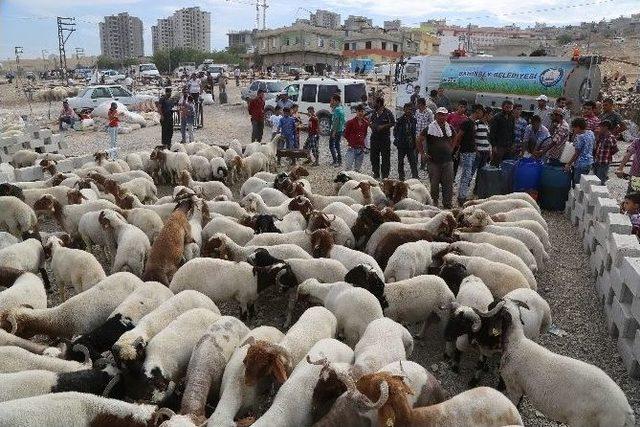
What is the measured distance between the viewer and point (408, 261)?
721 cm

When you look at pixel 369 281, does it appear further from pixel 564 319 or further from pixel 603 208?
pixel 603 208

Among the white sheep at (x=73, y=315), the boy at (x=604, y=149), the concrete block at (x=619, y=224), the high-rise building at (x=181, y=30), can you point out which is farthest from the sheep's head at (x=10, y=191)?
the high-rise building at (x=181, y=30)

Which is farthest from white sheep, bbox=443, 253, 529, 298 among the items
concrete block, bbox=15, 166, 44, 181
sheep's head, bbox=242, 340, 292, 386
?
concrete block, bbox=15, 166, 44, 181

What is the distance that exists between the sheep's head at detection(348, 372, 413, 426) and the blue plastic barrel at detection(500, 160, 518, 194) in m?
8.28

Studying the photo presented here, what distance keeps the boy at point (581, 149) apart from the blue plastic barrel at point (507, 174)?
1.10 m

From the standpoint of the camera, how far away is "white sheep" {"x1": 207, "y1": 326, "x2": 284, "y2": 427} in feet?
14.4

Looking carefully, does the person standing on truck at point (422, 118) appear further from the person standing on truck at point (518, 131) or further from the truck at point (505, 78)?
the truck at point (505, 78)

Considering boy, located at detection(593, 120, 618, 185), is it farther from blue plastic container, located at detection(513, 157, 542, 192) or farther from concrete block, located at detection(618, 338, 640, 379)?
concrete block, located at detection(618, 338, 640, 379)

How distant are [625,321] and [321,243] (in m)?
4.01

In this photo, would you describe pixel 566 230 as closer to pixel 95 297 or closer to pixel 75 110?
pixel 95 297

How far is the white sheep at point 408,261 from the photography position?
717 cm

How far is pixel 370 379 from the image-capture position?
4188 mm

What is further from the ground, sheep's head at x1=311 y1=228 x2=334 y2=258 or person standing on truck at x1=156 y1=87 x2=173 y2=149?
person standing on truck at x1=156 y1=87 x2=173 y2=149

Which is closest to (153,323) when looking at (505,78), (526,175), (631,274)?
(631,274)
